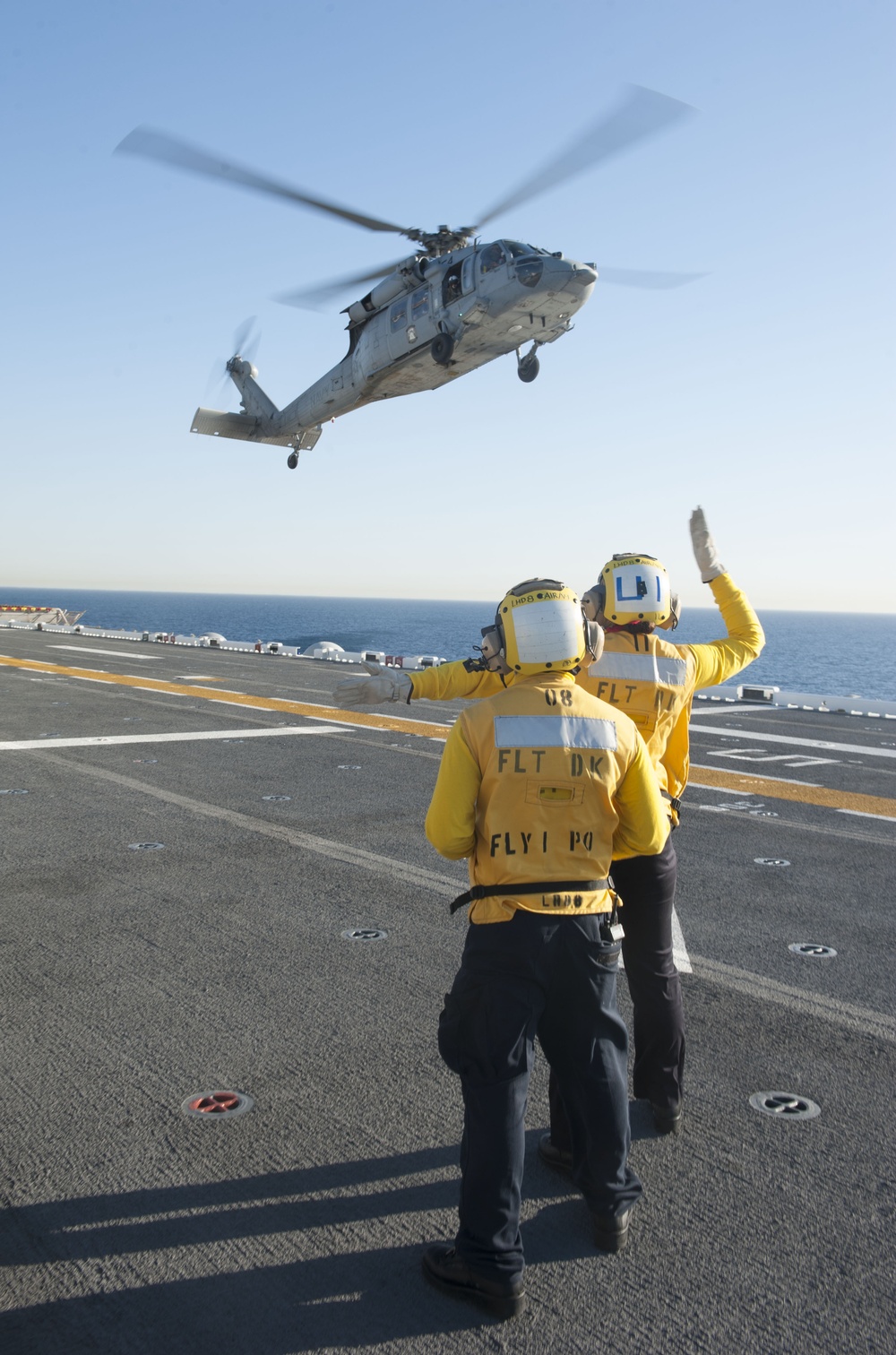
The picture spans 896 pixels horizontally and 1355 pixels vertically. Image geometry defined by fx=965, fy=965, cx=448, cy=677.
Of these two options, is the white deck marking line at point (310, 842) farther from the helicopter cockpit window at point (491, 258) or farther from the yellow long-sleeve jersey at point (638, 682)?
the helicopter cockpit window at point (491, 258)

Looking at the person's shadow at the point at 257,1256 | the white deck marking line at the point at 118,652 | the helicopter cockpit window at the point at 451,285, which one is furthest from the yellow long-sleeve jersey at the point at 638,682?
the white deck marking line at the point at 118,652

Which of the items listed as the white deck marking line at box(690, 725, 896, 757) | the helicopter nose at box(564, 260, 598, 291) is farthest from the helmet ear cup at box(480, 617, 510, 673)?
the helicopter nose at box(564, 260, 598, 291)

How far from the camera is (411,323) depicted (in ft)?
63.4

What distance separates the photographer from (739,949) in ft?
20.2

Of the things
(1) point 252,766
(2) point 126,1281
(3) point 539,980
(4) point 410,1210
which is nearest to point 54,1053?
(2) point 126,1281

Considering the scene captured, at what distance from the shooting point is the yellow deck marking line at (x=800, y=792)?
11047 millimetres

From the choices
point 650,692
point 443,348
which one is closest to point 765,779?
point 650,692

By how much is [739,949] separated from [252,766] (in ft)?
25.0

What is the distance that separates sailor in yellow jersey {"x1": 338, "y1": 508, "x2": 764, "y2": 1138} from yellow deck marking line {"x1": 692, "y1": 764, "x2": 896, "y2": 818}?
22.7 ft

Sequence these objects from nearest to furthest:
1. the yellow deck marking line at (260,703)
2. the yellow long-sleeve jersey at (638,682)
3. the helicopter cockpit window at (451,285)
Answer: the yellow long-sleeve jersey at (638,682) → the yellow deck marking line at (260,703) → the helicopter cockpit window at (451,285)

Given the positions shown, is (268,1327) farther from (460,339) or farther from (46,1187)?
(460,339)

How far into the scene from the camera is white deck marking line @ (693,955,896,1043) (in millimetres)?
5051

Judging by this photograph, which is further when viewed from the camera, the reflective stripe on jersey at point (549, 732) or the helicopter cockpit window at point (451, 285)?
the helicopter cockpit window at point (451, 285)

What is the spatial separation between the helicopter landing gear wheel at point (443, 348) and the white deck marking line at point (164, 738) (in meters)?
7.77
